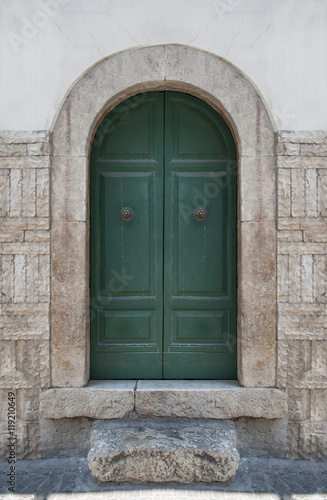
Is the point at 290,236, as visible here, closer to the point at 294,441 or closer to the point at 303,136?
the point at 303,136

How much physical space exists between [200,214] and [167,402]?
1645 millimetres

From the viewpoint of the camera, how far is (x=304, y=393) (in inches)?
139

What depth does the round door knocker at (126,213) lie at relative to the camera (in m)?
3.69

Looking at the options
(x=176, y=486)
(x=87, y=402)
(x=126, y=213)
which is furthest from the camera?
(x=126, y=213)

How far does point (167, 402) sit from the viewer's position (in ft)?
11.5

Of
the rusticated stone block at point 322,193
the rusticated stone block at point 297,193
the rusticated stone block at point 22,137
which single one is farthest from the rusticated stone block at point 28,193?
the rusticated stone block at point 322,193

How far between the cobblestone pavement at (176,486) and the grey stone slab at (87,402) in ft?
1.33

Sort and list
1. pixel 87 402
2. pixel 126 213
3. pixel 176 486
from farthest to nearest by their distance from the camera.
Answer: pixel 126 213
pixel 87 402
pixel 176 486

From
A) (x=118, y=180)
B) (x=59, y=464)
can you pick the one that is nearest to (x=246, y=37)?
(x=118, y=180)

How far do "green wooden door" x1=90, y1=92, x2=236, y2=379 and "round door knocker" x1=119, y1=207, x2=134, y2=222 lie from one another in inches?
2.2

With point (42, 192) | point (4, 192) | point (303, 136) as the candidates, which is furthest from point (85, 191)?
point (303, 136)

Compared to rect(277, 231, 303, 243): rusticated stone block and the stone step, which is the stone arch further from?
the stone step

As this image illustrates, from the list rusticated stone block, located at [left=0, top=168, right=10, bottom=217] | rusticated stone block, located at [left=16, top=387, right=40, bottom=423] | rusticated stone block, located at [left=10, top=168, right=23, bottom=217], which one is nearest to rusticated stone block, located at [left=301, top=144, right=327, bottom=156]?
rusticated stone block, located at [left=10, top=168, right=23, bottom=217]

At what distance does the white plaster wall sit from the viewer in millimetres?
3523
